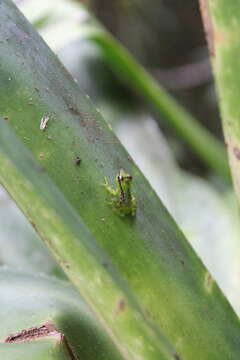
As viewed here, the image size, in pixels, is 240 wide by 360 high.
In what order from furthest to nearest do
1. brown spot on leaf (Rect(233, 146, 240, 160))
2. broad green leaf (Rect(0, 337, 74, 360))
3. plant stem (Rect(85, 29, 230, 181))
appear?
plant stem (Rect(85, 29, 230, 181))
brown spot on leaf (Rect(233, 146, 240, 160))
broad green leaf (Rect(0, 337, 74, 360))

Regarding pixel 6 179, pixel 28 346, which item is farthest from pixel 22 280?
pixel 6 179

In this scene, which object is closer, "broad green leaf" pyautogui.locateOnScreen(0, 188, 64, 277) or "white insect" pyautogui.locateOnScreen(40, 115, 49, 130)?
"white insect" pyautogui.locateOnScreen(40, 115, 49, 130)

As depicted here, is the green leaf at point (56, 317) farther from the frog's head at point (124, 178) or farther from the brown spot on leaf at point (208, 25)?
the brown spot on leaf at point (208, 25)

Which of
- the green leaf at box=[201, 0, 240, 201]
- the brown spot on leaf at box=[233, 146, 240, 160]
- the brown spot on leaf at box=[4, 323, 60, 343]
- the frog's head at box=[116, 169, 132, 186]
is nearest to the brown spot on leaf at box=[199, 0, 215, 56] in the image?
the green leaf at box=[201, 0, 240, 201]

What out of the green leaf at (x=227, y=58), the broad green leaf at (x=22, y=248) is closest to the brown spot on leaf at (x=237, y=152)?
the green leaf at (x=227, y=58)

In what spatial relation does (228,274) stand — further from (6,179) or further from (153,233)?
(6,179)

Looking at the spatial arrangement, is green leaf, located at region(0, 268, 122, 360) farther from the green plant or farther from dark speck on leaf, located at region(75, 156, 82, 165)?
dark speck on leaf, located at region(75, 156, 82, 165)

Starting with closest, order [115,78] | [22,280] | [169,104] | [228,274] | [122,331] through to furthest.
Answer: [122,331]
[22,280]
[228,274]
[169,104]
[115,78]

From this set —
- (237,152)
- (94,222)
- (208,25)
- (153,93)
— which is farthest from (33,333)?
(153,93)
